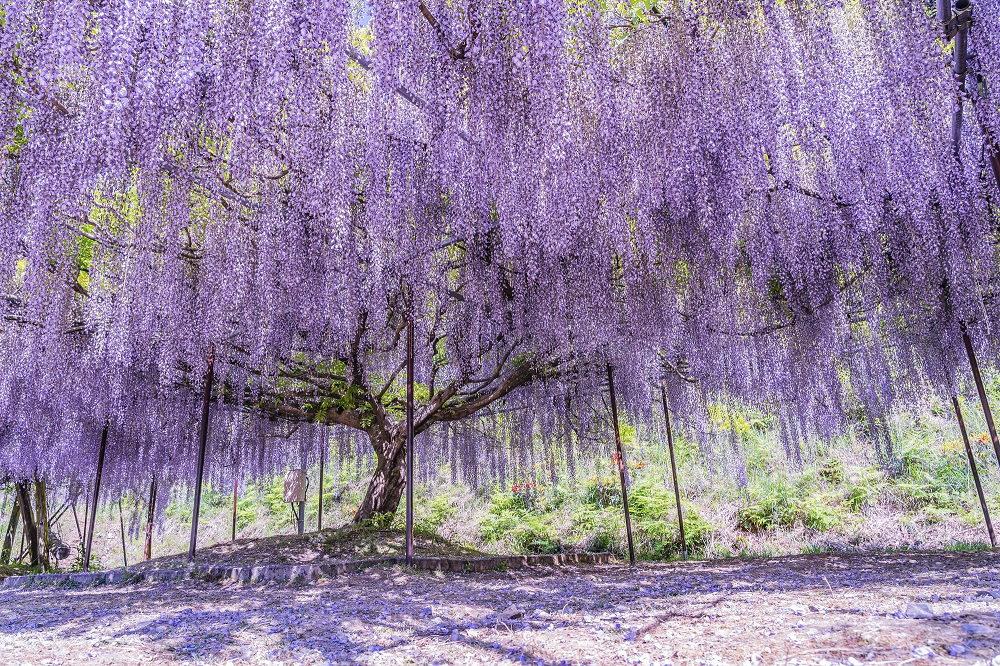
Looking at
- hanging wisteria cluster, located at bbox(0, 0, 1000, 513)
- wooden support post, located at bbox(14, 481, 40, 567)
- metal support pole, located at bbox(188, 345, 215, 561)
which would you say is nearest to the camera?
hanging wisteria cluster, located at bbox(0, 0, 1000, 513)

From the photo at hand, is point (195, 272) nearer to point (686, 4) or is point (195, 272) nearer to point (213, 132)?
point (213, 132)

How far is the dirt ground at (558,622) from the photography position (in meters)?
2.14

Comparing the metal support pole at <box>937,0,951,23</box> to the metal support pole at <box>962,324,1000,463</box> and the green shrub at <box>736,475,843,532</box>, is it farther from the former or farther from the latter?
the green shrub at <box>736,475,843,532</box>

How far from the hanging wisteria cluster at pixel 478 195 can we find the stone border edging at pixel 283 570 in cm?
240

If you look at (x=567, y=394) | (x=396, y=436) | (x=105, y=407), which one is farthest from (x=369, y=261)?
(x=105, y=407)

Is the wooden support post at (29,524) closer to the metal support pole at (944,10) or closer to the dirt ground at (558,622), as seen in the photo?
the dirt ground at (558,622)

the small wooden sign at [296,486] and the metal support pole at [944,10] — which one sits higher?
the metal support pole at [944,10]

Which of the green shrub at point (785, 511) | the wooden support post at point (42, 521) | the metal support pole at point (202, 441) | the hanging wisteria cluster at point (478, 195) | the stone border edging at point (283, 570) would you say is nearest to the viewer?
the hanging wisteria cluster at point (478, 195)

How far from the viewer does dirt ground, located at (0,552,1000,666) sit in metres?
2.14

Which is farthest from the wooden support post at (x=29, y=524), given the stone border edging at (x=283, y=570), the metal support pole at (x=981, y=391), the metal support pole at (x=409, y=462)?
the metal support pole at (x=981, y=391)

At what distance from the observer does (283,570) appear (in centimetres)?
600

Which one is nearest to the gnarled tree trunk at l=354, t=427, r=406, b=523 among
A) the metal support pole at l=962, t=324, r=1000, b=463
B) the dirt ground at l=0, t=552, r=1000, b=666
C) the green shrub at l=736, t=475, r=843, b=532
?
the dirt ground at l=0, t=552, r=1000, b=666

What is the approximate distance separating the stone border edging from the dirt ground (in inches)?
27.2

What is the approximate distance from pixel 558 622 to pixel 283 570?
3.97 m
